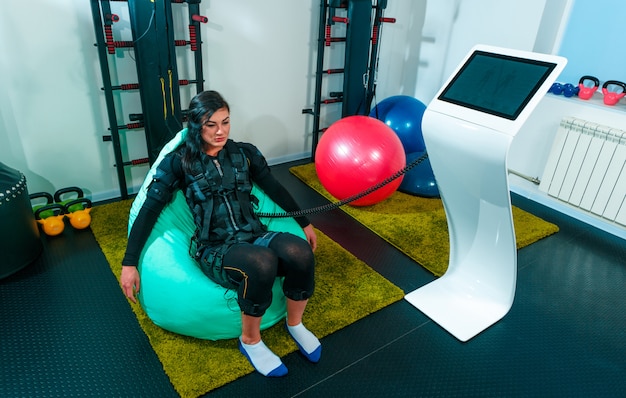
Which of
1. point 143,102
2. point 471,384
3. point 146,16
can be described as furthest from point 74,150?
point 471,384

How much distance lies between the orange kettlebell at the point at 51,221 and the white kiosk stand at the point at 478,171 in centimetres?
210

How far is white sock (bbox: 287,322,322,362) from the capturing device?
1.93 m

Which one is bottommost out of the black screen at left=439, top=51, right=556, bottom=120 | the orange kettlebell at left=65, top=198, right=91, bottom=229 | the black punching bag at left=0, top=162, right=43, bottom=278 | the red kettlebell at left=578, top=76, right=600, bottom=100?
the orange kettlebell at left=65, top=198, right=91, bottom=229

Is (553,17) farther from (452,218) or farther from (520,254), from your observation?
(452,218)

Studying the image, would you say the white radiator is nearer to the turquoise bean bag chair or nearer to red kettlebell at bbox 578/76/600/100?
red kettlebell at bbox 578/76/600/100

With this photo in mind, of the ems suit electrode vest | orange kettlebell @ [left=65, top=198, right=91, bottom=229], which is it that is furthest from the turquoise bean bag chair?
orange kettlebell @ [left=65, top=198, right=91, bottom=229]

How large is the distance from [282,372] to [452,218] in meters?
1.07

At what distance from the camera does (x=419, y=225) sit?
306 cm

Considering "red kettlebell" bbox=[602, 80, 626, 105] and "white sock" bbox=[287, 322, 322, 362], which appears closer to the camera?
"white sock" bbox=[287, 322, 322, 362]

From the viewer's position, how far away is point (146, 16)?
8.66 feet

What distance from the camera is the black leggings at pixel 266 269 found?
1682 millimetres

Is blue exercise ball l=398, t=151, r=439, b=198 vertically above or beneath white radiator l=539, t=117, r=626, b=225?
beneath

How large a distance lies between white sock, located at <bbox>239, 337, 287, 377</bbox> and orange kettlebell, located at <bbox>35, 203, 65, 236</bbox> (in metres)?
1.56

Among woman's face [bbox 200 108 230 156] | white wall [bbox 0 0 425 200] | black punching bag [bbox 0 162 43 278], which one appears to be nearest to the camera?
woman's face [bbox 200 108 230 156]
